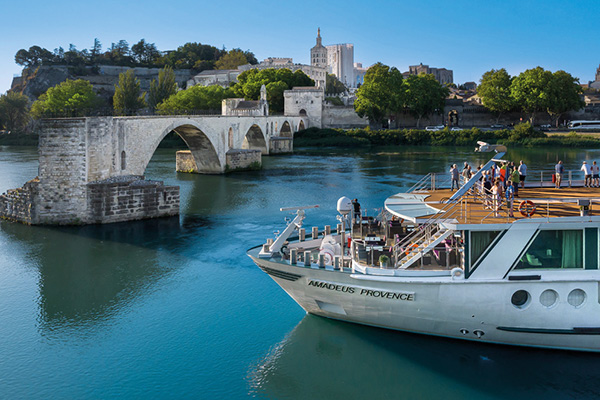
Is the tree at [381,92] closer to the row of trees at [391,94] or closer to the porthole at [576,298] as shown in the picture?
the row of trees at [391,94]

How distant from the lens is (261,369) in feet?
35.1

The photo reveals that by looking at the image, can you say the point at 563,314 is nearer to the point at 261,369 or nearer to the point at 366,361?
the point at 366,361

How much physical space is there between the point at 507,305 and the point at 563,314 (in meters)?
0.86

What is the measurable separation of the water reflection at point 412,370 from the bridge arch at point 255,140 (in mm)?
42757

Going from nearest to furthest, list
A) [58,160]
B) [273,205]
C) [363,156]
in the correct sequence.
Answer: [58,160] < [273,205] < [363,156]

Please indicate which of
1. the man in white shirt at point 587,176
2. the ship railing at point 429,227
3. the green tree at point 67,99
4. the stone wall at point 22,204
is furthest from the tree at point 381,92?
the ship railing at point 429,227

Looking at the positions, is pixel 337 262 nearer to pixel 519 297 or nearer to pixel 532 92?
pixel 519 297

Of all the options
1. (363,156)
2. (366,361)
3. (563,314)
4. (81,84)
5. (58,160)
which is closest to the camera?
(563,314)

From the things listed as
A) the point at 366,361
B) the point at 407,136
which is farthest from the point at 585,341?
the point at 407,136

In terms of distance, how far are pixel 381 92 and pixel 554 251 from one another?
6054cm

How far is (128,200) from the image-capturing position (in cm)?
2298

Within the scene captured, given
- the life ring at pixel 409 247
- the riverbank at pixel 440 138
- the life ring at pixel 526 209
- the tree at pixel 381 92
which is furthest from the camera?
the tree at pixel 381 92

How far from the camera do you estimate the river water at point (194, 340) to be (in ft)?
33.0

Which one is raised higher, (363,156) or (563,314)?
(363,156)
